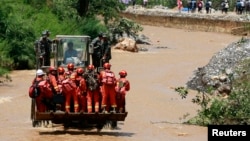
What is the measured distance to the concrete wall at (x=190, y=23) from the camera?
53756mm

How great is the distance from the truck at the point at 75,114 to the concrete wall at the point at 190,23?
1239 inches

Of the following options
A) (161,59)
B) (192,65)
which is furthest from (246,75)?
(161,59)

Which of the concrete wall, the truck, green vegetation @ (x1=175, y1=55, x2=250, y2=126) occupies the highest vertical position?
the truck

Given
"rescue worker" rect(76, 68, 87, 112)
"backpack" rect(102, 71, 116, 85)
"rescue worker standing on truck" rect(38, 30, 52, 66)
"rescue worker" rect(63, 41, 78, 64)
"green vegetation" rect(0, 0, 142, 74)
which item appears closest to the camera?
"backpack" rect(102, 71, 116, 85)

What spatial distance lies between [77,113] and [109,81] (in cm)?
106

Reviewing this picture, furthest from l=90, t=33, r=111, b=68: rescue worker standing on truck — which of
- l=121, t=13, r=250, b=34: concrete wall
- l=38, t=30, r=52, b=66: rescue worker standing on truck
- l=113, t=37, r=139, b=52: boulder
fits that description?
l=121, t=13, r=250, b=34: concrete wall

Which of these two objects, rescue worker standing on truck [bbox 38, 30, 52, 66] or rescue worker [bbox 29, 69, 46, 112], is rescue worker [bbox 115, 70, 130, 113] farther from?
rescue worker standing on truck [bbox 38, 30, 52, 66]

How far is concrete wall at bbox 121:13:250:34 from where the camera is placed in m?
53.8

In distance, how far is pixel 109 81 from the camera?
16.7 meters

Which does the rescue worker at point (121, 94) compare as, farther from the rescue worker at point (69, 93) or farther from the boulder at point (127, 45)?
the boulder at point (127, 45)

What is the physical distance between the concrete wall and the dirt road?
7217 mm

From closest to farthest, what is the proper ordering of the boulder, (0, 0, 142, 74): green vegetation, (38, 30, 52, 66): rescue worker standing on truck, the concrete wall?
1. (38, 30, 52, 66): rescue worker standing on truck
2. (0, 0, 142, 74): green vegetation
3. the boulder
4. the concrete wall

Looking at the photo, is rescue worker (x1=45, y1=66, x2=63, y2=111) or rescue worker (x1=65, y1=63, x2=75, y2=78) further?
rescue worker (x1=65, y1=63, x2=75, y2=78)

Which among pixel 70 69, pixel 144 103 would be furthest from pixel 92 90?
pixel 144 103
